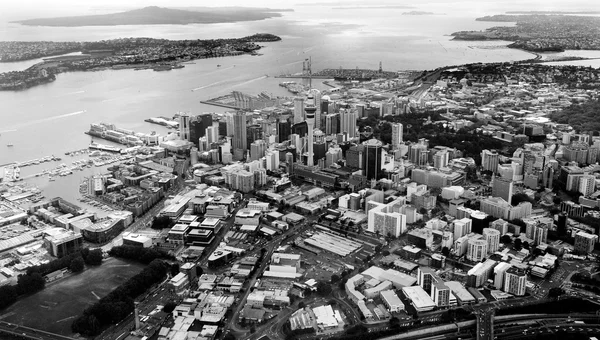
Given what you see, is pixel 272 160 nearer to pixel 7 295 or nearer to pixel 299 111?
pixel 299 111

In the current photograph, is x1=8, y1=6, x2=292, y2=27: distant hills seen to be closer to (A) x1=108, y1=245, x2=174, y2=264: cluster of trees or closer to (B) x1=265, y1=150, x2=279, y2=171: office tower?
(B) x1=265, y1=150, x2=279, y2=171: office tower

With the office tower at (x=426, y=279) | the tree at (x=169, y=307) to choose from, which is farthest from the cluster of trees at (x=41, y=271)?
the office tower at (x=426, y=279)

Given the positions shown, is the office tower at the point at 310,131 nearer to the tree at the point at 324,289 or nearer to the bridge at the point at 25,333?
the tree at the point at 324,289

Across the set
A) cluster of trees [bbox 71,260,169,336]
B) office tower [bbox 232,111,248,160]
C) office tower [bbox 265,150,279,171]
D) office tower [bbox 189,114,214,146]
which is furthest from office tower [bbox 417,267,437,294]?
office tower [bbox 189,114,214,146]

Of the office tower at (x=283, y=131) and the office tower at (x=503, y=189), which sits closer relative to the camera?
the office tower at (x=503, y=189)

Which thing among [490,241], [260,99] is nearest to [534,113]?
[260,99]

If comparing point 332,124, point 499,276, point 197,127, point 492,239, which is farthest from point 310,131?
point 499,276

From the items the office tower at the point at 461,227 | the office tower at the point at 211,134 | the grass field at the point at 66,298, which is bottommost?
the grass field at the point at 66,298
